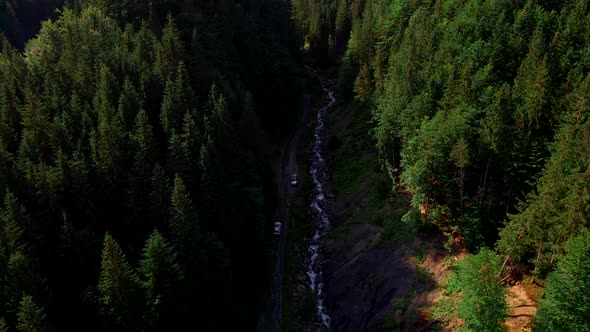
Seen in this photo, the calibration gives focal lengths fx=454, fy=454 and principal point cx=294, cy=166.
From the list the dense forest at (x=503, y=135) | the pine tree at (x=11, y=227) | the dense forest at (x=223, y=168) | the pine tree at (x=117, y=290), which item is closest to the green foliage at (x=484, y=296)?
the dense forest at (x=223, y=168)

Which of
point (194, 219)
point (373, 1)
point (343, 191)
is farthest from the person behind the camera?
point (373, 1)

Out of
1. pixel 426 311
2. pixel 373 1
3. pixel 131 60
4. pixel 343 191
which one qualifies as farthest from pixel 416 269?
pixel 373 1

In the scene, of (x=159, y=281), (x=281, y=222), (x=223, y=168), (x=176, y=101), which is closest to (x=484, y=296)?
(x=159, y=281)

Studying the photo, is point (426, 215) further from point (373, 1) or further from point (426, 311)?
point (373, 1)

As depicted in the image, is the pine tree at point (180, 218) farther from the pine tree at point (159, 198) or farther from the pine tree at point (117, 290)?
the pine tree at point (117, 290)

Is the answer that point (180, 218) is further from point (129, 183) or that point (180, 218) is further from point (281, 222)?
point (281, 222)

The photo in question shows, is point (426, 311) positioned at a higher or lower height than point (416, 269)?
lower
